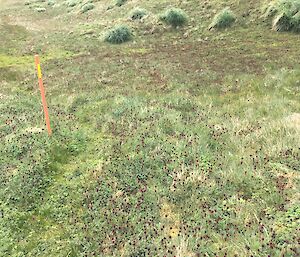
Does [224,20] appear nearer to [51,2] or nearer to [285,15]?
[285,15]

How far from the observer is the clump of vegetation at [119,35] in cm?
2384

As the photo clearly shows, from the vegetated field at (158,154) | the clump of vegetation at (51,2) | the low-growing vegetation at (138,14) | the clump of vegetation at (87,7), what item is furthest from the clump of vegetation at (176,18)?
the clump of vegetation at (51,2)

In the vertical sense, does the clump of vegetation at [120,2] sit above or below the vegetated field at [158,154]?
below

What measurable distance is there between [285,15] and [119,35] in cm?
952

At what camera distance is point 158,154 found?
31.4 ft

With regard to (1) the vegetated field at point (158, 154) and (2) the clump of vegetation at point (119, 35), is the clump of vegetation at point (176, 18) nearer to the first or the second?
(2) the clump of vegetation at point (119, 35)

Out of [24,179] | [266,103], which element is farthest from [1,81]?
[266,103]

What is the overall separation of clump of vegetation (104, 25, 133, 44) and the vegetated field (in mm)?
3897

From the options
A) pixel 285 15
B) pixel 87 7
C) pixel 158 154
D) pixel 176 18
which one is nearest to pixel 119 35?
pixel 176 18

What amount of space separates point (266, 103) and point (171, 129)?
3463 mm

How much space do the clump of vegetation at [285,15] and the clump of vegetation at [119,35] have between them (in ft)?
26.5

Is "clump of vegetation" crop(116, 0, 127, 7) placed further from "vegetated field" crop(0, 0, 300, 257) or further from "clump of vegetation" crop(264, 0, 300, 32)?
"clump of vegetation" crop(264, 0, 300, 32)

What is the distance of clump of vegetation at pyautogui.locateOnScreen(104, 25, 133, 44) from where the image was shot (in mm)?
23844

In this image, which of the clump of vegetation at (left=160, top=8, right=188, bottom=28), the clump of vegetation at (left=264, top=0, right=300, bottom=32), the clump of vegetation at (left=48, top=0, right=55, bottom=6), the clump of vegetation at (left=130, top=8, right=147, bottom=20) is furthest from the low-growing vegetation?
the clump of vegetation at (left=48, top=0, right=55, bottom=6)
